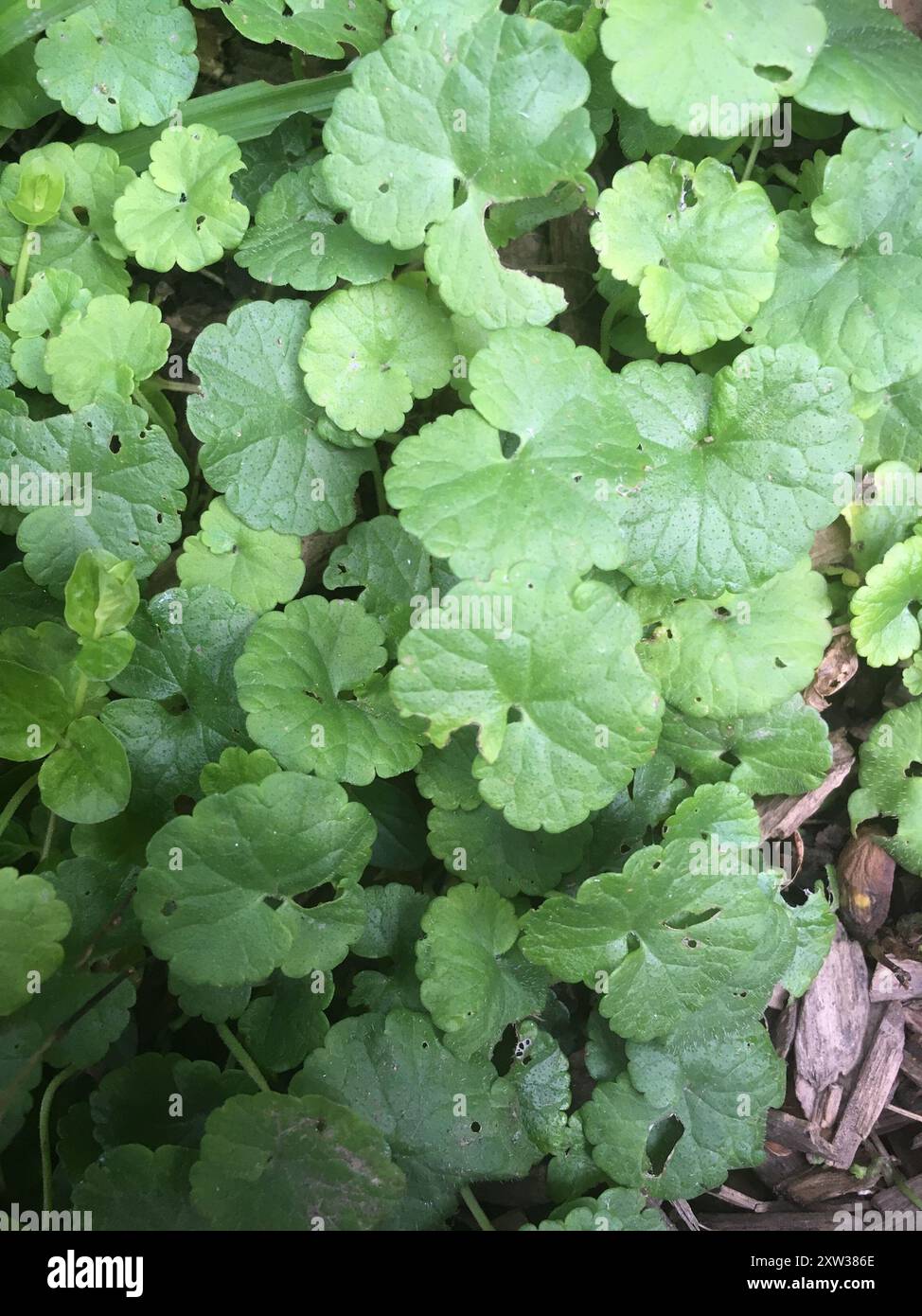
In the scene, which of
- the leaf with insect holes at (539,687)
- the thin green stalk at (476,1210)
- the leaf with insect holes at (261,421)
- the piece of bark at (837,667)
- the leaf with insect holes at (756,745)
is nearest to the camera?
the leaf with insect holes at (539,687)

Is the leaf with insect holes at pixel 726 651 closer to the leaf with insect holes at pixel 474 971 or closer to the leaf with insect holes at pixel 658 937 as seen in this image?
the leaf with insect holes at pixel 658 937

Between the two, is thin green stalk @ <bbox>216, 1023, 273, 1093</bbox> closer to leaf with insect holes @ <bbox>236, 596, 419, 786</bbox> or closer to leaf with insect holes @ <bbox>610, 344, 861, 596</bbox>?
leaf with insect holes @ <bbox>236, 596, 419, 786</bbox>

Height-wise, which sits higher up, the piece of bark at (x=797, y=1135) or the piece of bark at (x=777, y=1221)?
the piece of bark at (x=797, y=1135)

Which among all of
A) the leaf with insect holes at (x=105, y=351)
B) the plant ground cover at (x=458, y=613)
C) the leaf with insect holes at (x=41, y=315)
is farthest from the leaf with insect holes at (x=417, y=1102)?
the leaf with insect holes at (x=41, y=315)

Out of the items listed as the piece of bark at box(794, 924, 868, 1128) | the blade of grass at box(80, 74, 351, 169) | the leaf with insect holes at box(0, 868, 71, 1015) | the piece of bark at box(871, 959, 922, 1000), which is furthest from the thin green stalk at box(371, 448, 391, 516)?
the piece of bark at box(871, 959, 922, 1000)

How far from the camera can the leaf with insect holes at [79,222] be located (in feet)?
7.72

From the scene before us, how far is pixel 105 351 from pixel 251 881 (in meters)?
1.29

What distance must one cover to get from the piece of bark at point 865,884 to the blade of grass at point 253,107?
2.33 m

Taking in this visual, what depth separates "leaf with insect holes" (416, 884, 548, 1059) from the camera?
212 centimetres

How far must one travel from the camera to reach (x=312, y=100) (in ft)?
7.76

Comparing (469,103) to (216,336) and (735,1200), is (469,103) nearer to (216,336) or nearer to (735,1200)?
(216,336)

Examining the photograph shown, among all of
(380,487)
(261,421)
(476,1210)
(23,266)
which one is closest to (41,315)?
(23,266)
